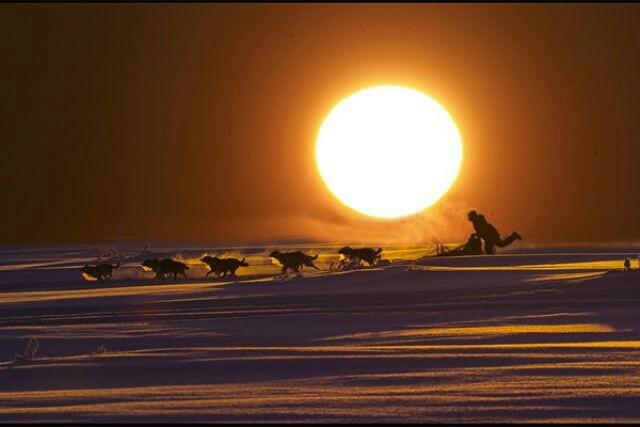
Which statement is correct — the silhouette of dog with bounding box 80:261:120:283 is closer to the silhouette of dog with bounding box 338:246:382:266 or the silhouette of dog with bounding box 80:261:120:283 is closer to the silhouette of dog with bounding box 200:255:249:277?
the silhouette of dog with bounding box 200:255:249:277

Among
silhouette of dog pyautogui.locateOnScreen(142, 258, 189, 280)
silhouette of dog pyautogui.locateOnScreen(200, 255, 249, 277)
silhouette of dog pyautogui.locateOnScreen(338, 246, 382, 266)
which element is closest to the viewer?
silhouette of dog pyautogui.locateOnScreen(142, 258, 189, 280)

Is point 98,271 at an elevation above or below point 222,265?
below

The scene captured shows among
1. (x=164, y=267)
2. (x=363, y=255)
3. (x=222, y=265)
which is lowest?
(x=164, y=267)

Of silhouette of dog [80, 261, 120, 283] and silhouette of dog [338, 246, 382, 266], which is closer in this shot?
silhouette of dog [80, 261, 120, 283]

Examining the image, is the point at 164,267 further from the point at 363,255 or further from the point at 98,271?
the point at 363,255

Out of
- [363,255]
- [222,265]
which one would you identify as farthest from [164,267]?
[363,255]

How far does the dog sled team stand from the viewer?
91.5 feet

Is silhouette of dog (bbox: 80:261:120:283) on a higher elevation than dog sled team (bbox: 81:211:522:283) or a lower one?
lower

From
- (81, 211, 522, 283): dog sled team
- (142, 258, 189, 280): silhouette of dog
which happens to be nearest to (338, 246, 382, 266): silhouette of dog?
(81, 211, 522, 283): dog sled team

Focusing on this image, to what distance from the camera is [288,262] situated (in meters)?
28.8

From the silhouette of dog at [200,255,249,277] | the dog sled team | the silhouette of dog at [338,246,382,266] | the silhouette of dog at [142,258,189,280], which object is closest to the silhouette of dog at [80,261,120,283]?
the dog sled team

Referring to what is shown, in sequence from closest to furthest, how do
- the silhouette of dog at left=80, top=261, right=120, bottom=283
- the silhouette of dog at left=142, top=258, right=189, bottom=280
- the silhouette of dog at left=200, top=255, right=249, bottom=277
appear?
the silhouette of dog at left=80, top=261, right=120, bottom=283 < the silhouette of dog at left=142, top=258, right=189, bottom=280 < the silhouette of dog at left=200, top=255, right=249, bottom=277

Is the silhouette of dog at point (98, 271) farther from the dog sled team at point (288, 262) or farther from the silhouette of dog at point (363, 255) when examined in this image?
the silhouette of dog at point (363, 255)

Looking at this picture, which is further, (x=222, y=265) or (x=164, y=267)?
(x=222, y=265)
